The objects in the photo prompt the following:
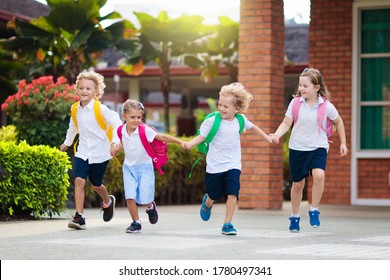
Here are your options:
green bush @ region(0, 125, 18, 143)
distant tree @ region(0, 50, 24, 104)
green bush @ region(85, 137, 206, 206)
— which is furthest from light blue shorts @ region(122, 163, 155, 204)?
distant tree @ region(0, 50, 24, 104)

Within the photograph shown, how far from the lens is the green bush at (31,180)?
41.3ft

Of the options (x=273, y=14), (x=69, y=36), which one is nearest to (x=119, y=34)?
(x=69, y=36)

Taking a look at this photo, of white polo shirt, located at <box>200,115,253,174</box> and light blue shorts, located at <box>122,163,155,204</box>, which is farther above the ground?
white polo shirt, located at <box>200,115,253,174</box>

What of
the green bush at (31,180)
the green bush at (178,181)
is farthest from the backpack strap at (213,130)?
the green bush at (178,181)

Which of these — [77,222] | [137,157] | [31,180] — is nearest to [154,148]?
[137,157]

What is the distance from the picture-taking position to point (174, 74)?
3481 cm

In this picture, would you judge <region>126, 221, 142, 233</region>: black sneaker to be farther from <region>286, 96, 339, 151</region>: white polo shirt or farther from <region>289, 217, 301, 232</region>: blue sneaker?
<region>286, 96, 339, 151</region>: white polo shirt

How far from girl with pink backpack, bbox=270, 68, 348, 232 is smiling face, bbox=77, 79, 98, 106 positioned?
2190 millimetres

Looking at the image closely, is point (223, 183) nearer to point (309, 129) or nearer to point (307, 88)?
point (309, 129)

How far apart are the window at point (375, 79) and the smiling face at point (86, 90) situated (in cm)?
707

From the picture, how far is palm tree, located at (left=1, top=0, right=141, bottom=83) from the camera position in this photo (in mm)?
24469

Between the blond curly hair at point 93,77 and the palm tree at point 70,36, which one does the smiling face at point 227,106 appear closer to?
the blond curly hair at point 93,77

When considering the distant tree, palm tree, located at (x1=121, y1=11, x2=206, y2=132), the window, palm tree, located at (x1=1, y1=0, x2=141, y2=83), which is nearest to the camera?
the window

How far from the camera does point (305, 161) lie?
10.9 m
